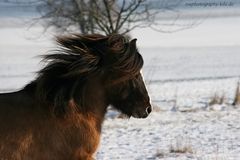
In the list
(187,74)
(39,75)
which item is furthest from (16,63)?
(39,75)

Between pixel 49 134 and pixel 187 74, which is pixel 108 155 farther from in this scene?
pixel 187 74

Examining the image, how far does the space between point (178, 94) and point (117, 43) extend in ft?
38.5

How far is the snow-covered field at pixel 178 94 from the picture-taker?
831cm

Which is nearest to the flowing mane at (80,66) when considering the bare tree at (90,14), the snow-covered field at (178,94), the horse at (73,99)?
the horse at (73,99)

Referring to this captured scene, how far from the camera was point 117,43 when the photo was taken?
14.3 ft

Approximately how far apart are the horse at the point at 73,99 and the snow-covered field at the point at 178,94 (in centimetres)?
86

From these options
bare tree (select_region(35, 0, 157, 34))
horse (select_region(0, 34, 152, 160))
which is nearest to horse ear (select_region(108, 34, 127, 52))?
horse (select_region(0, 34, 152, 160))

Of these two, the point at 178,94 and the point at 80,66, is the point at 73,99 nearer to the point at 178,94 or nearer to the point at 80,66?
the point at 80,66

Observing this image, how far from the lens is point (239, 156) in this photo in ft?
24.9

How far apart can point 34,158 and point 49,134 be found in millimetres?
200

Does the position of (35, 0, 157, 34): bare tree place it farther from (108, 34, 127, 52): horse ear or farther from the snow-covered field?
(108, 34, 127, 52): horse ear

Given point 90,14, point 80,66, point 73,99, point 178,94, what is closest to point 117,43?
point 80,66

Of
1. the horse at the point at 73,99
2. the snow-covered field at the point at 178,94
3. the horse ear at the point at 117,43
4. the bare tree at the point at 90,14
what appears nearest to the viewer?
the horse at the point at 73,99

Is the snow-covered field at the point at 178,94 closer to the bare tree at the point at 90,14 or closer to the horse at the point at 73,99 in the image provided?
the horse at the point at 73,99
